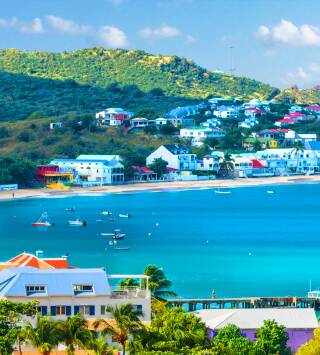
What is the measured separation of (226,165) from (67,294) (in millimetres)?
105778

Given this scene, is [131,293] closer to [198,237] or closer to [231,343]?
[231,343]

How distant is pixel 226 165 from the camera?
136 meters

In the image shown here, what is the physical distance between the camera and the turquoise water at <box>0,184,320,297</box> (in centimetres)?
5891

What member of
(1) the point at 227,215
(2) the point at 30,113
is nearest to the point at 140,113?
(2) the point at 30,113

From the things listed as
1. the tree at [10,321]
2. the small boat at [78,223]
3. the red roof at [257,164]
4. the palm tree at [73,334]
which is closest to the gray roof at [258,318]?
the tree at [10,321]

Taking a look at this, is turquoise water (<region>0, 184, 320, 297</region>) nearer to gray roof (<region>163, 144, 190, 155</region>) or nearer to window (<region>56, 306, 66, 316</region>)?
gray roof (<region>163, 144, 190, 155</region>)

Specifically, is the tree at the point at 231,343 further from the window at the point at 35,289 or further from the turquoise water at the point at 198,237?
the turquoise water at the point at 198,237

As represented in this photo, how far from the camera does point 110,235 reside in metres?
80.0

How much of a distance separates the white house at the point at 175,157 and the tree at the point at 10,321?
103 m

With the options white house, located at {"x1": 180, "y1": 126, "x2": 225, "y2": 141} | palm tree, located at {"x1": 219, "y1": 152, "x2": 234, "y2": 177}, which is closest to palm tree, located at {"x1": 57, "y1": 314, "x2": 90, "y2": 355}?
palm tree, located at {"x1": 219, "y1": 152, "x2": 234, "y2": 177}

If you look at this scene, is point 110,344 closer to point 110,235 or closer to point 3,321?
point 3,321

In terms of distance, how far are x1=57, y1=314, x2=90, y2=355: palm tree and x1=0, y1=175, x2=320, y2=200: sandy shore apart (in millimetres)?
84442

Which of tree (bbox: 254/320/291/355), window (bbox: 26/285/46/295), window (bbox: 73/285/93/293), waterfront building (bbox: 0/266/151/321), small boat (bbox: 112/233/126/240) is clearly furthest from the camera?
small boat (bbox: 112/233/126/240)

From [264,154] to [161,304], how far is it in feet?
358
